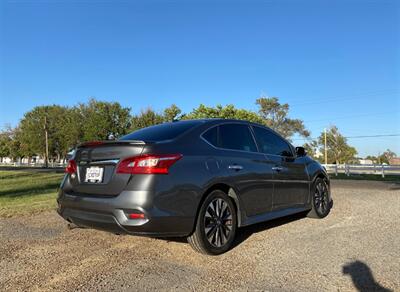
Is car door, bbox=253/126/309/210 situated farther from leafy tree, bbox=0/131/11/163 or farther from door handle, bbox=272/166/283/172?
leafy tree, bbox=0/131/11/163

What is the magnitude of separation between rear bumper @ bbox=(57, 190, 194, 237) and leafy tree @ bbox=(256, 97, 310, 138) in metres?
60.3

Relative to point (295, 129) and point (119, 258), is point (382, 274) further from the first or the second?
point (295, 129)

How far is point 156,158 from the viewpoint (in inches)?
163

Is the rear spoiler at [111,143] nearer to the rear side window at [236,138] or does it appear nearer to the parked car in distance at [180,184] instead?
the parked car in distance at [180,184]

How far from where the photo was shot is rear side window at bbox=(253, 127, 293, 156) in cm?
583

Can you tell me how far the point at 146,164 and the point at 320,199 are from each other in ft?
12.8

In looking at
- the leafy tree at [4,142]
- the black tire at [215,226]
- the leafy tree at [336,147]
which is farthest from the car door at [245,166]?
the leafy tree at [4,142]

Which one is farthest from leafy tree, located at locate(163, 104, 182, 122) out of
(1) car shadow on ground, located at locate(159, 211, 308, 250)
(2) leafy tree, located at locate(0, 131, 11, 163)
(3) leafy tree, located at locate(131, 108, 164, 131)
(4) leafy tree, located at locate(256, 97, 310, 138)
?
(2) leafy tree, located at locate(0, 131, 11, 163)

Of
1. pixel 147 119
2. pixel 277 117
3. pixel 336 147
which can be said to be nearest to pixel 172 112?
pixel 147 119

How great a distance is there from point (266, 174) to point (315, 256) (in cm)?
136

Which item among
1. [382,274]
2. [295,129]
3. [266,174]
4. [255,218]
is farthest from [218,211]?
[295,129]

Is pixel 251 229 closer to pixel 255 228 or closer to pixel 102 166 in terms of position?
pixel 255 228

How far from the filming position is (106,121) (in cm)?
5344

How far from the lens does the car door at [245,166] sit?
4922 mm
